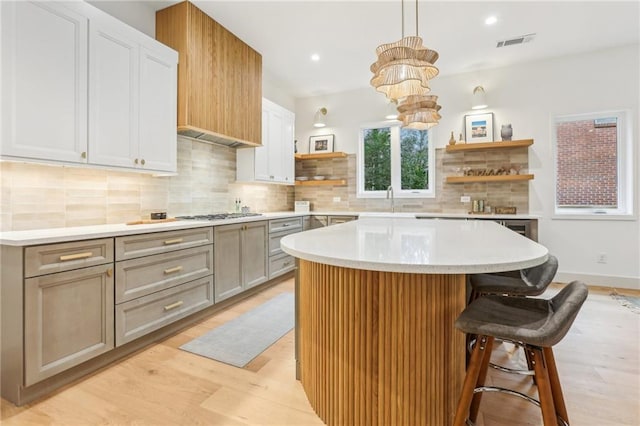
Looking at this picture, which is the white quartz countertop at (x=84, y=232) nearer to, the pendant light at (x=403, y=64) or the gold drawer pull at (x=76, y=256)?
the gold drawer pull at (x=76, y=256)

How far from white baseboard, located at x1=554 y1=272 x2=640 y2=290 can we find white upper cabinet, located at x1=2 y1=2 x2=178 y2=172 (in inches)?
193

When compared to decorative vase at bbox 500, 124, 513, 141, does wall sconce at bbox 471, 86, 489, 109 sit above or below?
above

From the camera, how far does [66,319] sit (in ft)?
6.14

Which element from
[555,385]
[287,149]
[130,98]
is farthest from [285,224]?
[555,385]

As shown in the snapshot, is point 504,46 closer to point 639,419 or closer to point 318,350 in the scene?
point 639,419

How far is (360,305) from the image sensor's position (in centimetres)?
135

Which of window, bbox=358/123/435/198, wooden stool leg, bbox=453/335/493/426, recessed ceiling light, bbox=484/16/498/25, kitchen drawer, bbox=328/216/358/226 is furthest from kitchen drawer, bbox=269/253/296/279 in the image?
recessed ceiling light, bbox=484/16/498/25

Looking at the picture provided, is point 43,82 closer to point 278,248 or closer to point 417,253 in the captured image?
point 417,253

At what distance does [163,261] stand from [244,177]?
1.94 m

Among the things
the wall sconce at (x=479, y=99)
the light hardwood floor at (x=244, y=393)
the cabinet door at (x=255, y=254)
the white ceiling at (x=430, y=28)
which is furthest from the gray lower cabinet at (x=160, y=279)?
the wall sconce at (x=479, y=99)

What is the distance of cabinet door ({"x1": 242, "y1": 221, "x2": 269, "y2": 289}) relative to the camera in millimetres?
3463

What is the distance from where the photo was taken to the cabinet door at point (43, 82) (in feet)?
6.02

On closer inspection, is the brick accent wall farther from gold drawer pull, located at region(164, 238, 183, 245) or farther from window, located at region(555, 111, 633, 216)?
gold drawer pull, located at region(164, 238, 183, 245)

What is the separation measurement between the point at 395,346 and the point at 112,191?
2.59m
